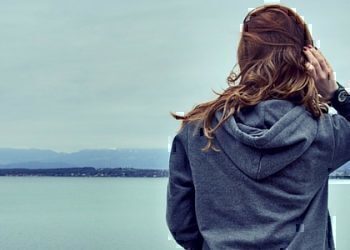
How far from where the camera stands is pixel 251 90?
1.65 m

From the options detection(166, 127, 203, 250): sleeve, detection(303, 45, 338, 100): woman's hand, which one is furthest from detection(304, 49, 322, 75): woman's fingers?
detection(166, 127, 203, 250): sleeve

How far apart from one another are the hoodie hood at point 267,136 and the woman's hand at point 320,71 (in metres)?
0.07

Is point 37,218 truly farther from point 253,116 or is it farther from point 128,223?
point 253,116

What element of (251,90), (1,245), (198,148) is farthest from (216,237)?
(1,245)

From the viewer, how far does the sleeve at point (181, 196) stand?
1.72 metres

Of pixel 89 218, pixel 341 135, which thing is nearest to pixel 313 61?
pixel 341 135

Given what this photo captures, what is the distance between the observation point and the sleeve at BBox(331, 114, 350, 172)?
64.2 inches

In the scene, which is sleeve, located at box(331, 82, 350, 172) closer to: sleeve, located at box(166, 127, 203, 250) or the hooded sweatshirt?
the hooded sweatshirt

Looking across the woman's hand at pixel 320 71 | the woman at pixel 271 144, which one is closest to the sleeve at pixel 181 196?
the woman at pixel 271 144

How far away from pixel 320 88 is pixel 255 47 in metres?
0.16

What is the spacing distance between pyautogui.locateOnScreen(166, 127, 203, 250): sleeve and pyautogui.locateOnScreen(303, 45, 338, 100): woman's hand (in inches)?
11.9

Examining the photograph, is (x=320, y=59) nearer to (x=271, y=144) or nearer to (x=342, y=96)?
(x=342, y=96)

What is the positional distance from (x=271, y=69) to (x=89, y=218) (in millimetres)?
11507

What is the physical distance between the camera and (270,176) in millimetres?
1611
